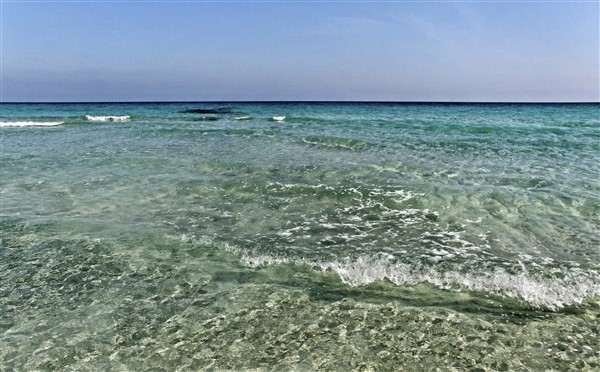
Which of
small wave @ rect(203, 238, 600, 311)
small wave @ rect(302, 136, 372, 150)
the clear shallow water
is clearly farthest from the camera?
small wave @ rect(302, 136, 372, 150)

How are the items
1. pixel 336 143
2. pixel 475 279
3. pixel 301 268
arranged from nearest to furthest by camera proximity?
pixel 475 279
pixel 301 268
pixel 336 143

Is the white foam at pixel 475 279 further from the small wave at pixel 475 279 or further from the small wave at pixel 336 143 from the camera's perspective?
the small wave at pixel 336 143

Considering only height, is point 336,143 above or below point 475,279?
above

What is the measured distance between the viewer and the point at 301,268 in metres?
6.12

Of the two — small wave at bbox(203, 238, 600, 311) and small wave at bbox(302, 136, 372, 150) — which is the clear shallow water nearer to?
small wave at bbox(203, 238, 600, 311)

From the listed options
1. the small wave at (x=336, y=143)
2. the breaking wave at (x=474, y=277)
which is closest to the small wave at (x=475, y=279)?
the breaking wave at (x=474, y=277)

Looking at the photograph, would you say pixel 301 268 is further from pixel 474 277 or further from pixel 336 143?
pixel 336 143

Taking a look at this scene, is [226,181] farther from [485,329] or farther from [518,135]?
[518,135]

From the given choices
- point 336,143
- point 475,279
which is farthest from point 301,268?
point 336,143

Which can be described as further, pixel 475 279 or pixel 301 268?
pixel 301 268

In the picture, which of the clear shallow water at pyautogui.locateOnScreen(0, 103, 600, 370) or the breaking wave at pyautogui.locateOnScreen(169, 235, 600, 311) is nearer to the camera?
the clear shallow water at pyautogui.locateOnScreen(0, 103, 600, 370)

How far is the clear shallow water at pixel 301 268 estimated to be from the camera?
4215mm

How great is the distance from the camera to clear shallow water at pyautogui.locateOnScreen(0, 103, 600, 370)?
4.21 m

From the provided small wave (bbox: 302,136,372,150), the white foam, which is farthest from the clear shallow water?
small wave (bbox: 302,136,372,150)
